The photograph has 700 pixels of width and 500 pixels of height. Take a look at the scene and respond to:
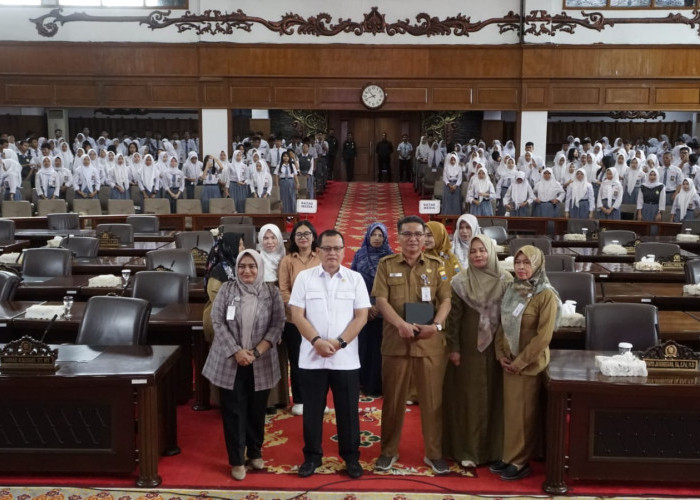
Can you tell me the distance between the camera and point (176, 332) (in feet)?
19.8

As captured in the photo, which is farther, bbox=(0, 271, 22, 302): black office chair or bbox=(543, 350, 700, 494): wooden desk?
bbox=(0, 271, 22, 302): black office chair

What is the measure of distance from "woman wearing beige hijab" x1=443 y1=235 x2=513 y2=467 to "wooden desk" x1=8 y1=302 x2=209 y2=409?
1969 mm

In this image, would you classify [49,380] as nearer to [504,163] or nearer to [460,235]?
[460,235]

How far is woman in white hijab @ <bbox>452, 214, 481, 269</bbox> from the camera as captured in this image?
6012 millimetres

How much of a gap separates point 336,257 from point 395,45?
1334 cm

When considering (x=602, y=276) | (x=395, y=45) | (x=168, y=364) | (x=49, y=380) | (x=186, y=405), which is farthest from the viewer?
(x=395, y=45)

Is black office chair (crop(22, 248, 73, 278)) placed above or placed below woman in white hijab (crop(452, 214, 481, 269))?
below

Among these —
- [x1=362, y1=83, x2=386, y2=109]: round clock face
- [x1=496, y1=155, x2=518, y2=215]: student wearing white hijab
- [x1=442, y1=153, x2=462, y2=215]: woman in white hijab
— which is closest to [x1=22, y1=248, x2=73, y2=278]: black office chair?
[x1=496, y1=155, x2=518, y2=215]: student wearing white hijab

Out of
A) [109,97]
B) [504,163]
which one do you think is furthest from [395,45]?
[109,97]

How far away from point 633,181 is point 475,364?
1165 cm

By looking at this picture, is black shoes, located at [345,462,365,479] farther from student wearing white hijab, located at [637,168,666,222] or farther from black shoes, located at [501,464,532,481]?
student wearing white hijab, located at [637,168,666,222]

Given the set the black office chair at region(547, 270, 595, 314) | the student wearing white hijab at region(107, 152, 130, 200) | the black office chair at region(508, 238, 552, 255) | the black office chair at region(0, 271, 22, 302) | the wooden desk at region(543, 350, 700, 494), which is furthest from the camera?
the student wearing white hijab at region(107, 152, 130, 200)

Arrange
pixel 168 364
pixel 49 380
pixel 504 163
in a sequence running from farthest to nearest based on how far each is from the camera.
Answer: pixel 504 163 → pixel 168 364 → pixel 49 380

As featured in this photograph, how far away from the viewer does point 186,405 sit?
608 cm
